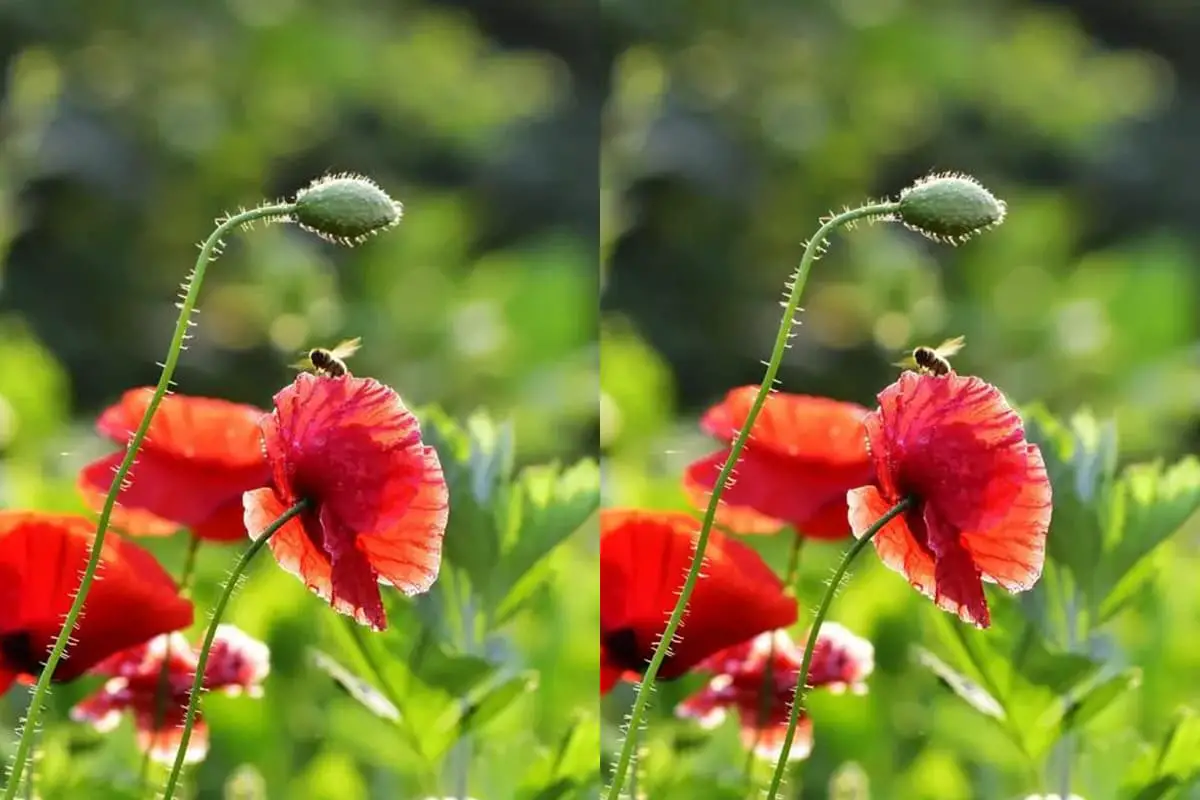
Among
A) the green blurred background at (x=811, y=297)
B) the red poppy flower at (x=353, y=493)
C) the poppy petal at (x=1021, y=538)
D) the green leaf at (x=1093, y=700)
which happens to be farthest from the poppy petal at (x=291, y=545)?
the green leaf at (x=1093, y=700)

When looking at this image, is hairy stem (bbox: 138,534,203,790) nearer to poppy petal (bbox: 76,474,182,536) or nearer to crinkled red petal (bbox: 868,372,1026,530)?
poppy petal (bbox: 76,474,182,536)

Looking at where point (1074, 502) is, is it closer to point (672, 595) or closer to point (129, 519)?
point (672, 595)

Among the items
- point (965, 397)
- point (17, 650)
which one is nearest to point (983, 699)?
point (965, 397)

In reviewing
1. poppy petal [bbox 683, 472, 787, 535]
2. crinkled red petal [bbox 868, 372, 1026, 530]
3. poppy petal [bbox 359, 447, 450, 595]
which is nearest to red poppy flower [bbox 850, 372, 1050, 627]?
crinkled red petal [bbox 868, 372, 1026, 530]

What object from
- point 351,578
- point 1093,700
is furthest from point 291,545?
point 1093,700

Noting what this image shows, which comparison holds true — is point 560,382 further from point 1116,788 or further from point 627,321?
point 1116,788

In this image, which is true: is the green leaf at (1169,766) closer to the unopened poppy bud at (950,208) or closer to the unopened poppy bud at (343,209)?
the unopened poppy bud at (950,208)

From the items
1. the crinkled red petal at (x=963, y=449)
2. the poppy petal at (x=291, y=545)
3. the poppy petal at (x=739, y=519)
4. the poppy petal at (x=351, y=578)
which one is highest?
the poppy petal at (x=739, y=519)
